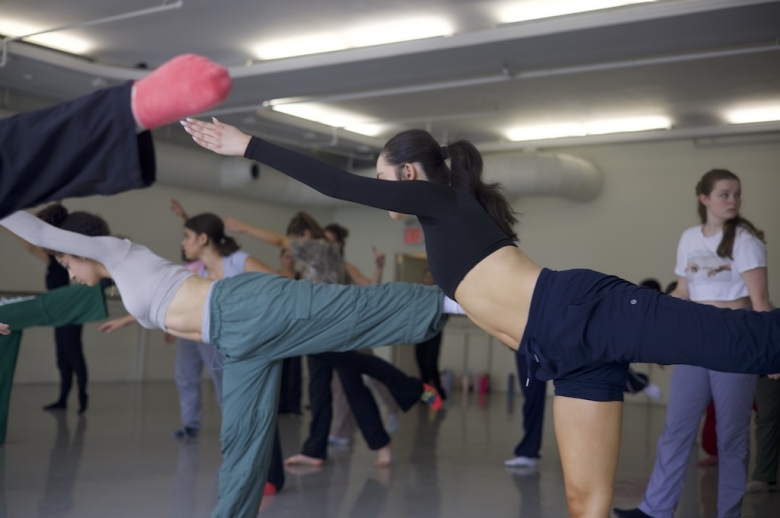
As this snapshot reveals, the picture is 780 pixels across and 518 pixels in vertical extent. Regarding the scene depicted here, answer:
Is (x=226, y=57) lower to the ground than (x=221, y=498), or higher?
higher

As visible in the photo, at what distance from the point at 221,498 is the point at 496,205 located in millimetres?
1497

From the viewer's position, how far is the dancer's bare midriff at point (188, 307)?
296cm

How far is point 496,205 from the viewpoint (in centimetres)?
238

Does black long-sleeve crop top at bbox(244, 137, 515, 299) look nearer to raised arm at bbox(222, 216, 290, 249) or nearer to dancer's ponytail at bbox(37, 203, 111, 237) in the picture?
dancer's ponytail at bbox(37, 203, 111, 237)

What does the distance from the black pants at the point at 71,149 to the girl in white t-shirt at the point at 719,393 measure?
8.98 feet

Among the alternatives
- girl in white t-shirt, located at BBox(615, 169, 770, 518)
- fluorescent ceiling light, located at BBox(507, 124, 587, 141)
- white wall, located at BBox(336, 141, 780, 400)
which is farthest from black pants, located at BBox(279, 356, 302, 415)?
white wall, located at BBox(336, 141, 780, 400)

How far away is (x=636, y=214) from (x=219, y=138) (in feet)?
29.7

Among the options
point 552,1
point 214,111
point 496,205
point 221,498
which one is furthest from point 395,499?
point 214,111

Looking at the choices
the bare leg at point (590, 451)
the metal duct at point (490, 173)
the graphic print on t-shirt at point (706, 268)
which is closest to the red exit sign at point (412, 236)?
the metal duct at point (490, 173)

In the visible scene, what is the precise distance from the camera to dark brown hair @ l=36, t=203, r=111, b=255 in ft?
11.3

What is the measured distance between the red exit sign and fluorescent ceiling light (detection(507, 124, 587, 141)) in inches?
89.0

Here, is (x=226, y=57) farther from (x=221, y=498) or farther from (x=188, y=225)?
(x=221, y=498)

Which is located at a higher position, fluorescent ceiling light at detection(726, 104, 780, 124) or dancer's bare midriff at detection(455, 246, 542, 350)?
fluorescent ceiling light at detection(726, 104, 780, 124)

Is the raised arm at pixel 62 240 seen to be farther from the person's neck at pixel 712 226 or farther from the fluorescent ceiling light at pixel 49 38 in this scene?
the fluorescent ceiling light at pixel 49 38
